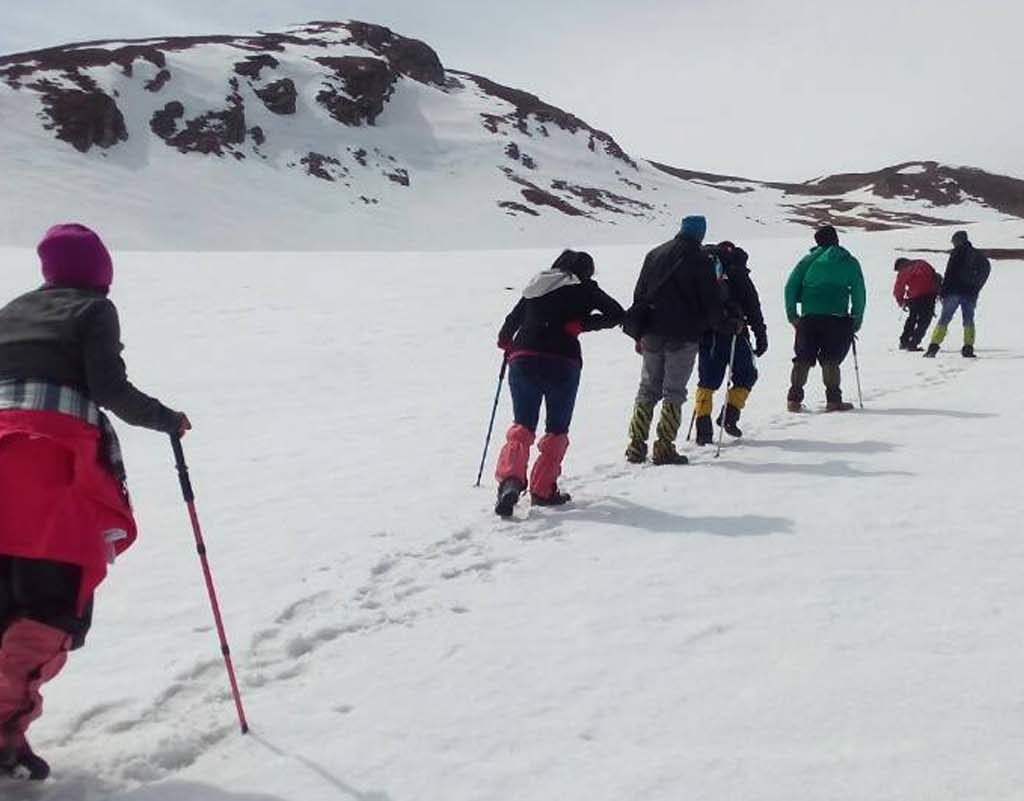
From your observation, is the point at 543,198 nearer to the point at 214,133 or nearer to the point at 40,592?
the point at 214,133

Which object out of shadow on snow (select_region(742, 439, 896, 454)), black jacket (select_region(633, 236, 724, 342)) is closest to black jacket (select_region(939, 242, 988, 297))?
shadow on snow (select_region(742, 439, 896, 454))

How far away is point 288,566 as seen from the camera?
5.74 m

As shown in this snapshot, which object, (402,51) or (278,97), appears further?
(402,51)

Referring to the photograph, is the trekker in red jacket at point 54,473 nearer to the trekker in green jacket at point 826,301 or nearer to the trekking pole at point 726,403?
the trekking pole at point 726,403

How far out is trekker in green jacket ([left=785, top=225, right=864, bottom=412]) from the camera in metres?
9.84

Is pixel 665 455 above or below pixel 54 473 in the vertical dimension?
below

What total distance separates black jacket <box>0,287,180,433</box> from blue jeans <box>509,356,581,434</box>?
3.48m

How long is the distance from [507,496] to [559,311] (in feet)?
4.27

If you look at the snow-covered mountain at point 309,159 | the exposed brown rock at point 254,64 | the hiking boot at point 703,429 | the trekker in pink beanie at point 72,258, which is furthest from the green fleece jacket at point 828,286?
the exposed brown rock at point 254,64

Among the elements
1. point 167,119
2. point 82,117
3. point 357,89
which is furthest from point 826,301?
point 357,89

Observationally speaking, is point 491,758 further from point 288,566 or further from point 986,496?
point 986,496

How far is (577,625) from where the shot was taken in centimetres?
458

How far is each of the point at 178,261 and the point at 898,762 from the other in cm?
2537

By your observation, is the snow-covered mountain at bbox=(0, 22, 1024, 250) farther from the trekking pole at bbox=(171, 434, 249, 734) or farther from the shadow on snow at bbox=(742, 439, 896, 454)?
the trekking pole at bbox=(171, 434, 249, 734)
